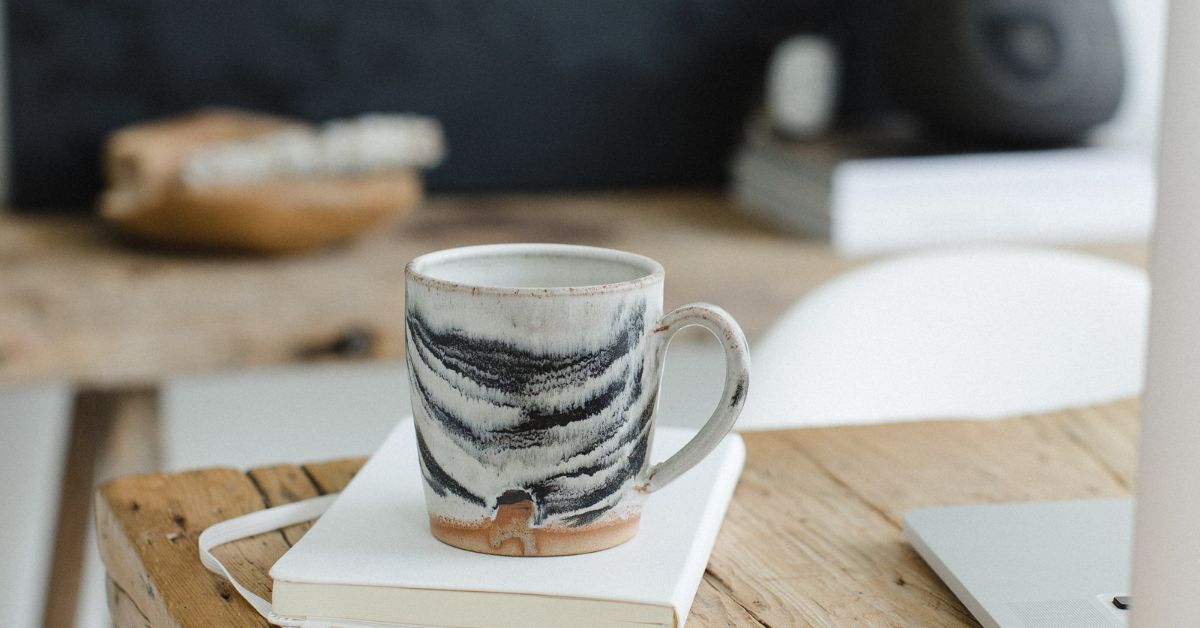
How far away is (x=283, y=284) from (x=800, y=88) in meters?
0.63

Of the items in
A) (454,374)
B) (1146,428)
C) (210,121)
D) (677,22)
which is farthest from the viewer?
(677,22)

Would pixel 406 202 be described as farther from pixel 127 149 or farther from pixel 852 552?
pixel 852 552

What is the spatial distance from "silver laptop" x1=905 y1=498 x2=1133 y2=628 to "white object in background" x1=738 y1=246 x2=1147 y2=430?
31 cm

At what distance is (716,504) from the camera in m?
0.48

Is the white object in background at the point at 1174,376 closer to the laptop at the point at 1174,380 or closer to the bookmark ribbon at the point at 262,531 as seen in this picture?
the laptop at the point at 1174,380

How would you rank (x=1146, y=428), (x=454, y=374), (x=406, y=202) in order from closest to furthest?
(x=1146, y=428)
(x=454, y=374)
(x=406, y=202)

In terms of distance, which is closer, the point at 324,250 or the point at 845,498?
the point at 845,498

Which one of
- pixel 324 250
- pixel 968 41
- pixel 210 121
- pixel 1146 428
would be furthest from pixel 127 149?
pixel 1146 428

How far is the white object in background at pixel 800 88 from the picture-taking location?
142 cm

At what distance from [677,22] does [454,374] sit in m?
1.15

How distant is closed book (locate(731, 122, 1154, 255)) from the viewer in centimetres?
123

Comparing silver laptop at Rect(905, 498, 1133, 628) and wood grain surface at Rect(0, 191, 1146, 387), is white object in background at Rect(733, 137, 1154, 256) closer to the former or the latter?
wood grain surface at Rect(0, 191, 1146, 387)

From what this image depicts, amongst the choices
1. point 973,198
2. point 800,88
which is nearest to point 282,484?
point 973,198

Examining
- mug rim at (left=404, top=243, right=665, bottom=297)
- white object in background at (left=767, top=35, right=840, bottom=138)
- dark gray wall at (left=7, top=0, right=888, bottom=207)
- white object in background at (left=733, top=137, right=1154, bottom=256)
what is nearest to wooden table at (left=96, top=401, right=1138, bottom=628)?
mug rim at (left=404, top=243, right=665, bottom=297)
